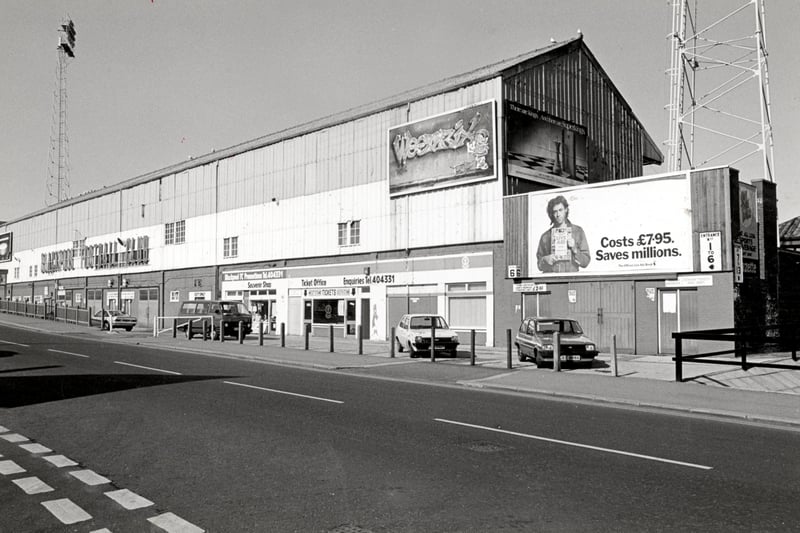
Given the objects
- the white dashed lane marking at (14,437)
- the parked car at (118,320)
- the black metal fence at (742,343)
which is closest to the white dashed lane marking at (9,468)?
the white dashed lane marking at (14,437)

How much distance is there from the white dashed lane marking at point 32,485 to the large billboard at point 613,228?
66.4ft

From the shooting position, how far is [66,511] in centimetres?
532

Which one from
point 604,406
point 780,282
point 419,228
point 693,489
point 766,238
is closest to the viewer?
point 693,489

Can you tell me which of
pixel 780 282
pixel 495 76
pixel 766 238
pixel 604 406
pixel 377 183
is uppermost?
pixel 495 76

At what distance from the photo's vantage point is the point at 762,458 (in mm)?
7473

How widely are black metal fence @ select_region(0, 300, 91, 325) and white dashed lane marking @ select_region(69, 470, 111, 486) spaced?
128 feet

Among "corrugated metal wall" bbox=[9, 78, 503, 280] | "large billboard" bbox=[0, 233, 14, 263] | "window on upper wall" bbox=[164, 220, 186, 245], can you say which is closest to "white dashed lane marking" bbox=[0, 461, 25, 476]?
"corrugated metal wall" bbox=[9, 78, 503, 280]

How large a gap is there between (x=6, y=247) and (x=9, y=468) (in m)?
85.3

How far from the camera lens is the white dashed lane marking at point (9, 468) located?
6544mm

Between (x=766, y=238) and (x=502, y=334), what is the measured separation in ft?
33.7

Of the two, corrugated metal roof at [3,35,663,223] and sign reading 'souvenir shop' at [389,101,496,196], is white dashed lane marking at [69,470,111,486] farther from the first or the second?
corrugated metal roof at [3,35,663,223]

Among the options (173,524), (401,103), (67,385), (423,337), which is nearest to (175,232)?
(401,103)

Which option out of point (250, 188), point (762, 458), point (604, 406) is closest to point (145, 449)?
point (762, 458)

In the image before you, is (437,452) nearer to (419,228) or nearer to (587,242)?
(587,242)
